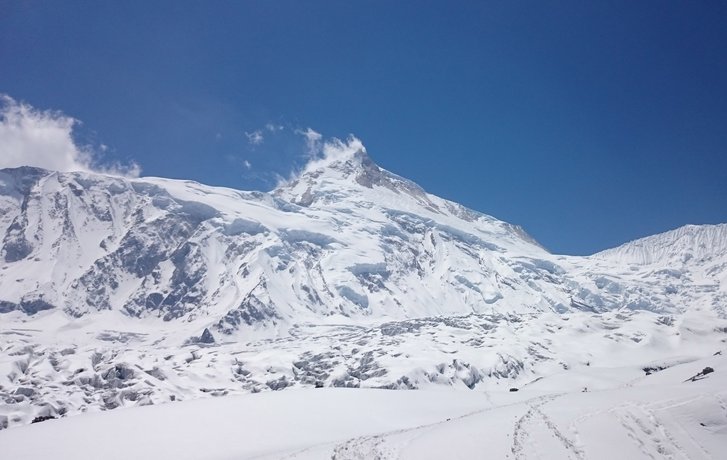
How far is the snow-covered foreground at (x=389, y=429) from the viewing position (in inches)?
1324

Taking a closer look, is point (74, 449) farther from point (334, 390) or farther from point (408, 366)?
point (408, 366)

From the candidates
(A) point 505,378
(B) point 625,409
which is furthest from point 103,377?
(B) point 625,409

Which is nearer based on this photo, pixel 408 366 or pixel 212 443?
pixel 212 443

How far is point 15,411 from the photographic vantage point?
11169 cm

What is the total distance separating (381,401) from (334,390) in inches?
343

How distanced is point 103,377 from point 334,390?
119041 millimetres

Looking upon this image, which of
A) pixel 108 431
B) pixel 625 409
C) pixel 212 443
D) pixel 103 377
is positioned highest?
pixel 103 377

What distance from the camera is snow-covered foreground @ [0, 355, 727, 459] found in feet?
110

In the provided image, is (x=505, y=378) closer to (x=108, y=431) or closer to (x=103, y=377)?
(x=103, y=377)

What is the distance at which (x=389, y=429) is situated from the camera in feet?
157

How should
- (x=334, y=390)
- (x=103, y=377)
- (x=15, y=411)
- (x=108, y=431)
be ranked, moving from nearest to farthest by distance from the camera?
1. (x=108, y=431)
2. (x=334, y=390)
3. (x=15, y=411)
4. (x=103, y=377)

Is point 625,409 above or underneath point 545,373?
underneath

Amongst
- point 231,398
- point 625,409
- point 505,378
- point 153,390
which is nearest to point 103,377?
point 153,390

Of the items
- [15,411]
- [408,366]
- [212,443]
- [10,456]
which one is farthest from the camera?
[408,366]
